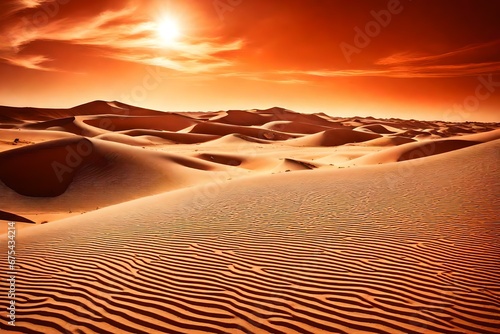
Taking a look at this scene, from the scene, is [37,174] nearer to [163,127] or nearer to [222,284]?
[222,284]

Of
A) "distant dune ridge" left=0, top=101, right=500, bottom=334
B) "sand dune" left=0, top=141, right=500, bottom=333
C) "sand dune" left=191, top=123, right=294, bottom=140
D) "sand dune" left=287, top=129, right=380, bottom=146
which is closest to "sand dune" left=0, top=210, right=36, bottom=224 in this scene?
"distant dune ridge" left=0, top=101, right=500, bottom=334

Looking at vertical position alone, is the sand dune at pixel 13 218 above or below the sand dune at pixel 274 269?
below

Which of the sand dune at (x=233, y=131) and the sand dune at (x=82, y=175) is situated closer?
the sand dune at (x=82, y=175)

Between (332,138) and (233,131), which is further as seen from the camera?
(233,131)

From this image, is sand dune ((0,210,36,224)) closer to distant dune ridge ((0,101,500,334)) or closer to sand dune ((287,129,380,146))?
distant dune ridge ((0,101,500,334))

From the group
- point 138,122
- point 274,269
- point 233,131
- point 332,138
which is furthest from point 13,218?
point 138,122

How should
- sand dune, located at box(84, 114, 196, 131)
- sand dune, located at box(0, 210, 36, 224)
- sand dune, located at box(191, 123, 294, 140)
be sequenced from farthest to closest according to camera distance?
sand dune, located at box(84, 114, 196, 131) → sand dune, located at box(191, 123, 294, 140) → sand dune, located at box(0, 210, 36, 224)

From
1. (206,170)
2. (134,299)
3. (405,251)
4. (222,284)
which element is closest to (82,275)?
(134,299)

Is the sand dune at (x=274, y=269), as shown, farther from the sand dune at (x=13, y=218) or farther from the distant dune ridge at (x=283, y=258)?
the sand dune at (x=13, y=218)

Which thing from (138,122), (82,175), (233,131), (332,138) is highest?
(332,138)

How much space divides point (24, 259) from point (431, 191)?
11.1m

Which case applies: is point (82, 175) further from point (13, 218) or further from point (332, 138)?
point (332, 138)

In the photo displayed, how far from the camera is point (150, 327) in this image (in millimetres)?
3795

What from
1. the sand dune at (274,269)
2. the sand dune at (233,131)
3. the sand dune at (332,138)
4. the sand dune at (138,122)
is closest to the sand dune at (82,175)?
the sand dune at (274,269)
